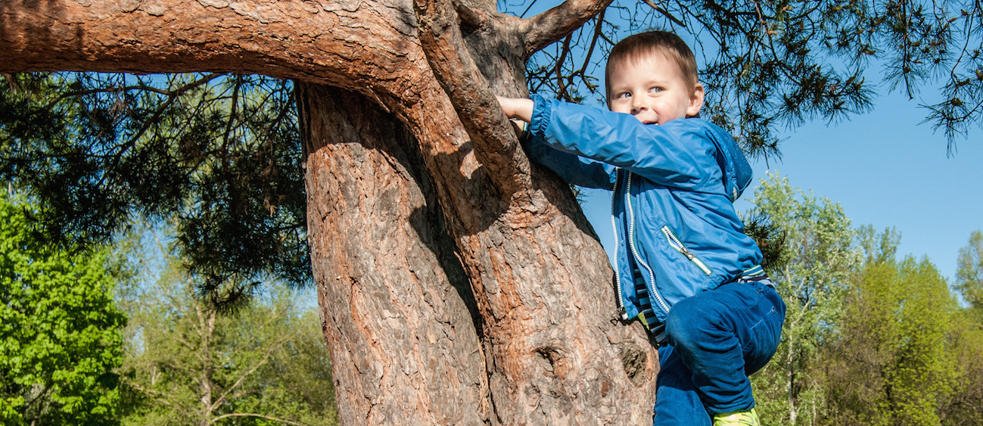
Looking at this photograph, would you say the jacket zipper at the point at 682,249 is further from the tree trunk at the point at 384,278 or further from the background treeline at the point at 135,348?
the background treeline at the point at 135,348

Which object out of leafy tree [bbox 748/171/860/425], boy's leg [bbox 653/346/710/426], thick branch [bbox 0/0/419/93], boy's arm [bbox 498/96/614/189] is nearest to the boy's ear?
boy's arm [bbox 498/96/614/189]

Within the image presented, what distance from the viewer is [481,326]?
76.8 inches

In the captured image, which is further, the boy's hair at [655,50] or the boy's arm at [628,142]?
the boy's hair at [655,50]

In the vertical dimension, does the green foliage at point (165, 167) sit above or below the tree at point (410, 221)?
above

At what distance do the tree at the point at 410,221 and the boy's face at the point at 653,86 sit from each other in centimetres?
33

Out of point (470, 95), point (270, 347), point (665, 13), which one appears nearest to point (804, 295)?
point (270, 347)

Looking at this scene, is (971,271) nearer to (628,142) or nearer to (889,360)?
(889,360)

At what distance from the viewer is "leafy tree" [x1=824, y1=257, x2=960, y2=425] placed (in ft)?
64.6

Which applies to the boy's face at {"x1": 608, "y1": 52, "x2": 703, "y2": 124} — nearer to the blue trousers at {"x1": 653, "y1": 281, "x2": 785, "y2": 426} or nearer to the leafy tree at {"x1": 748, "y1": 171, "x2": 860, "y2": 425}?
the blue trousers at {"x1": 653, "y1": 281, "x2": 785, "y2": 426}

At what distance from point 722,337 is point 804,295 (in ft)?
71.9

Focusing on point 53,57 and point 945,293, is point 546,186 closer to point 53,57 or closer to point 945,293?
point 53,57

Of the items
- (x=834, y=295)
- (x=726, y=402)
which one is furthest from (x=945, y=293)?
(x=726, y=402)

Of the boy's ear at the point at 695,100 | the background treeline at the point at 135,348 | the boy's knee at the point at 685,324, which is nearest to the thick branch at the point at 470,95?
the boy's knee at the point at 685,324

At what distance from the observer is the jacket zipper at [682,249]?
1711mm
